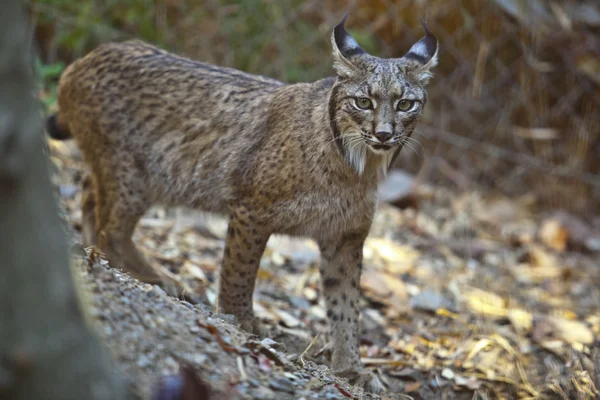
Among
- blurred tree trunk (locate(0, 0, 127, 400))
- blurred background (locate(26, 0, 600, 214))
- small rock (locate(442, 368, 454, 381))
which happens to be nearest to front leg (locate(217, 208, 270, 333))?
small rock (locate(442, 368, 454, 381))

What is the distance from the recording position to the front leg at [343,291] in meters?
4.60

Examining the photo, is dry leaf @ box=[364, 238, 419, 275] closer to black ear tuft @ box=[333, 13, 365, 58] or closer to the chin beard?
the chin beard

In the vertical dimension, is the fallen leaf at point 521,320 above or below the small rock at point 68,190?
below

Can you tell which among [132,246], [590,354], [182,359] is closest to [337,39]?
[132,246]

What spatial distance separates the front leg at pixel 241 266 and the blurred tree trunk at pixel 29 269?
260 centimetres

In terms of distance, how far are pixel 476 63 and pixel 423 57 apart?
4.74m

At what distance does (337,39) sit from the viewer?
4516 mm

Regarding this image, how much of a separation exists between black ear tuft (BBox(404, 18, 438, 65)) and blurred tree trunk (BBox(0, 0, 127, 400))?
9.98 feet

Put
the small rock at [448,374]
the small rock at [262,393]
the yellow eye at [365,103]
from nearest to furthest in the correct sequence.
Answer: the small rock at [262,393] < the yellow eye at [365,103] < the small rock at [448,374]

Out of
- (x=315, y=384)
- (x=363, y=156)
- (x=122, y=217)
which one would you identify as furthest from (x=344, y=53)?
(x=315, y=384)

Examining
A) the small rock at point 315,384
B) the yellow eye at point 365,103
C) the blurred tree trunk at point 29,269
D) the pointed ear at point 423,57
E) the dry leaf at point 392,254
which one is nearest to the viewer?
the blurred tree trunk at point 29,269

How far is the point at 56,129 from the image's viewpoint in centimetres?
554

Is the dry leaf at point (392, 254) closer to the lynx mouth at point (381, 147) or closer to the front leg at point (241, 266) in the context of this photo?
the front leg at point (241, 266)

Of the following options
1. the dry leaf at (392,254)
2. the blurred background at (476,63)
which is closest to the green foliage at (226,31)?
the blurred background at (476,63)
